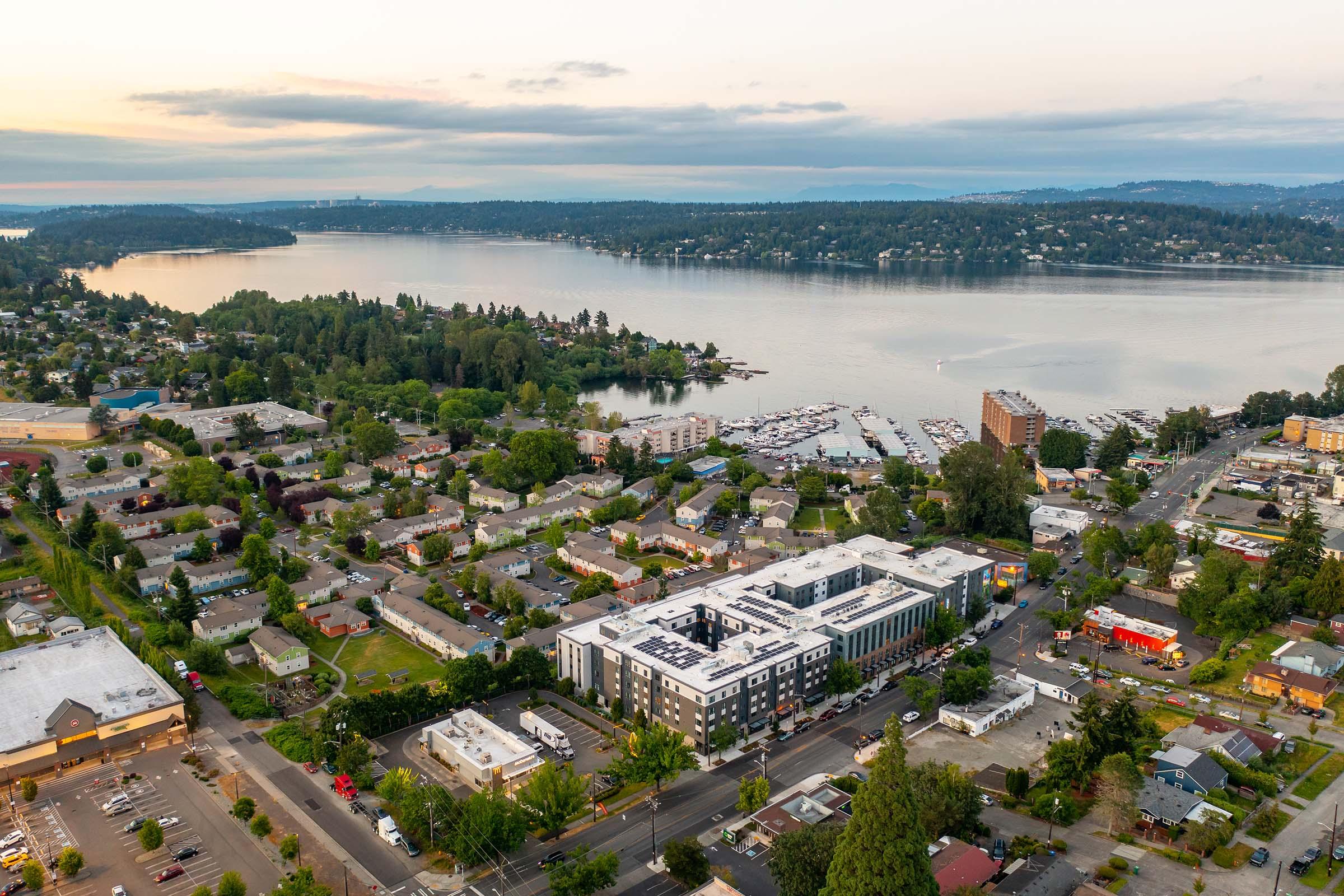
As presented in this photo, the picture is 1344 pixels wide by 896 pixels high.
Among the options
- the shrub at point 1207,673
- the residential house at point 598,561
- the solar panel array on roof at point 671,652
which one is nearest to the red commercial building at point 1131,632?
the shrub at point 1207,673

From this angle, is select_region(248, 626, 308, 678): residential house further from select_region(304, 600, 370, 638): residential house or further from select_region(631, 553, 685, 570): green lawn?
select_region(631, 553, 685, 570): green lawn

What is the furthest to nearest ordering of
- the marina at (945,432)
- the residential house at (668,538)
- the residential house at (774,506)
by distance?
the marina at (945,432)
the residential house at (774,506)
the residential house at (668,538)

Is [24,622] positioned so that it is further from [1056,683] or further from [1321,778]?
[1321,778]

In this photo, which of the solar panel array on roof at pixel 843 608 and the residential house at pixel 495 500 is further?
the residential house at pixel 495 500

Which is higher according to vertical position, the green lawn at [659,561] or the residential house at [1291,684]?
the residential house at [1291,684]

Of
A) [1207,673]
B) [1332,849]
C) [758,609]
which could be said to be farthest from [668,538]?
[1332,849]

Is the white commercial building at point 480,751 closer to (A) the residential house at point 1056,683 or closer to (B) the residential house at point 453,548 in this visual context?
(B) the residential house at point 453,548
